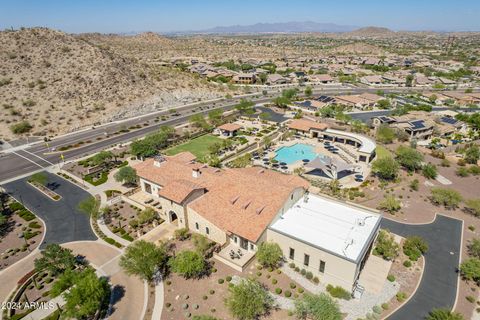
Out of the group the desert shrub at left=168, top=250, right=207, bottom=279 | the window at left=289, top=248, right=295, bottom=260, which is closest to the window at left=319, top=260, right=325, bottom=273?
the window at left=289, top=248, right=295, bottom=260

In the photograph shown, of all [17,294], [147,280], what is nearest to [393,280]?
[147,280]

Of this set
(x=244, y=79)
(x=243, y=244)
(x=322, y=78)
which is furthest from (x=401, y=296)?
(x=322, y=78)

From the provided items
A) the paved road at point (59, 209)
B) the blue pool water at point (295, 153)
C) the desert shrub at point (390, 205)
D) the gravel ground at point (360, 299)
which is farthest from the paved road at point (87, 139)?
the desert shrub at point (390, 205)

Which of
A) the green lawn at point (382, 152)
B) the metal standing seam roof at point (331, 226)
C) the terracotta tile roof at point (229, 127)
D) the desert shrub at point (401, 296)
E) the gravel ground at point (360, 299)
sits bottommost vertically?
the green lawn at point (382, 152)

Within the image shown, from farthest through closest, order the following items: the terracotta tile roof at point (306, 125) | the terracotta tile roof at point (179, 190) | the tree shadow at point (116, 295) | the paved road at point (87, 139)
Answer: the terracotta tile roof at point (306, 125) < the paved road at point (87, 139) < the terracotta tile roof at point (179, 190) < the tree shadow at point (116, 295)

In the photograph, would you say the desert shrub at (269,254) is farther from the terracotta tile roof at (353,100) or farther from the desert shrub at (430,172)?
the terracotta tile roof at (353,100)

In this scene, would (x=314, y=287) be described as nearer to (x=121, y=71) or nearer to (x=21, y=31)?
(x=121, y=71)
